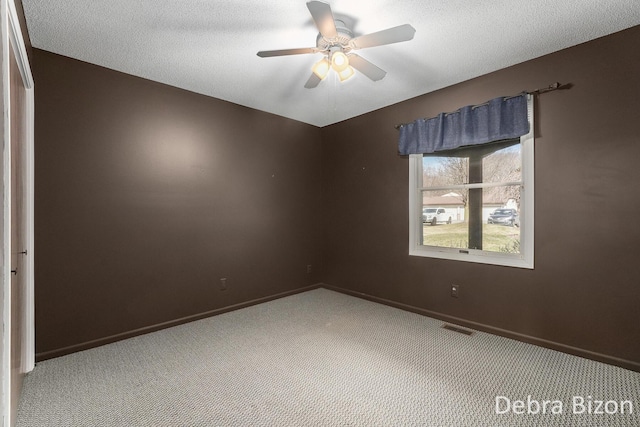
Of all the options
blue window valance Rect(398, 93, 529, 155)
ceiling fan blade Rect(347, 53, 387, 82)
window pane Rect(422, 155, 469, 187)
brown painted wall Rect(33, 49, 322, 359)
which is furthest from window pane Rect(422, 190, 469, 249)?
brown painted wall Rect(33, 49, 322, 359)

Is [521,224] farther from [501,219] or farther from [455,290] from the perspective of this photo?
[455,290]

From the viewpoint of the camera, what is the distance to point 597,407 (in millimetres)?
1749

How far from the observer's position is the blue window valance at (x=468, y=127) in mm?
2635

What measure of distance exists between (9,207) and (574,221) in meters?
3.63

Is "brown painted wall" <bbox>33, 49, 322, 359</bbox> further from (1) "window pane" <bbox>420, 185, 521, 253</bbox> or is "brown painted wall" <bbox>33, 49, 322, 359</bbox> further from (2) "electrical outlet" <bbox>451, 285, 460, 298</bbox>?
(2) "electrical outlet" <bbox>451, 285, 460, 298</bbox>

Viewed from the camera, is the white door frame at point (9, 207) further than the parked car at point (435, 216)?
No

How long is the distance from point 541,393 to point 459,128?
2289 millimetres

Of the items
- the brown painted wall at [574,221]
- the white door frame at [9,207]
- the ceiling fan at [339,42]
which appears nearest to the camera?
the white door frame at [9,207]

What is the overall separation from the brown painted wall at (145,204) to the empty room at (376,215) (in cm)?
2

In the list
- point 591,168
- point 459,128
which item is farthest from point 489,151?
point 591,168

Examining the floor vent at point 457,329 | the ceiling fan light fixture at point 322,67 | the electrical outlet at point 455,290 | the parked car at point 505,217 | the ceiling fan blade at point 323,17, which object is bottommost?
the floor vent at point 457,329

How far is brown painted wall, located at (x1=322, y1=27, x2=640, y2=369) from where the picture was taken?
218cm

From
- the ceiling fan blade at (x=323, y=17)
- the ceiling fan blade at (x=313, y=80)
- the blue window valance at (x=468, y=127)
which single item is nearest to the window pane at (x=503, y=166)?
the blue window valance at (x=468, y=127)

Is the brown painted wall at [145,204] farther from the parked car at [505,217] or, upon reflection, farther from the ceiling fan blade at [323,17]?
the parked car at [505,217]
